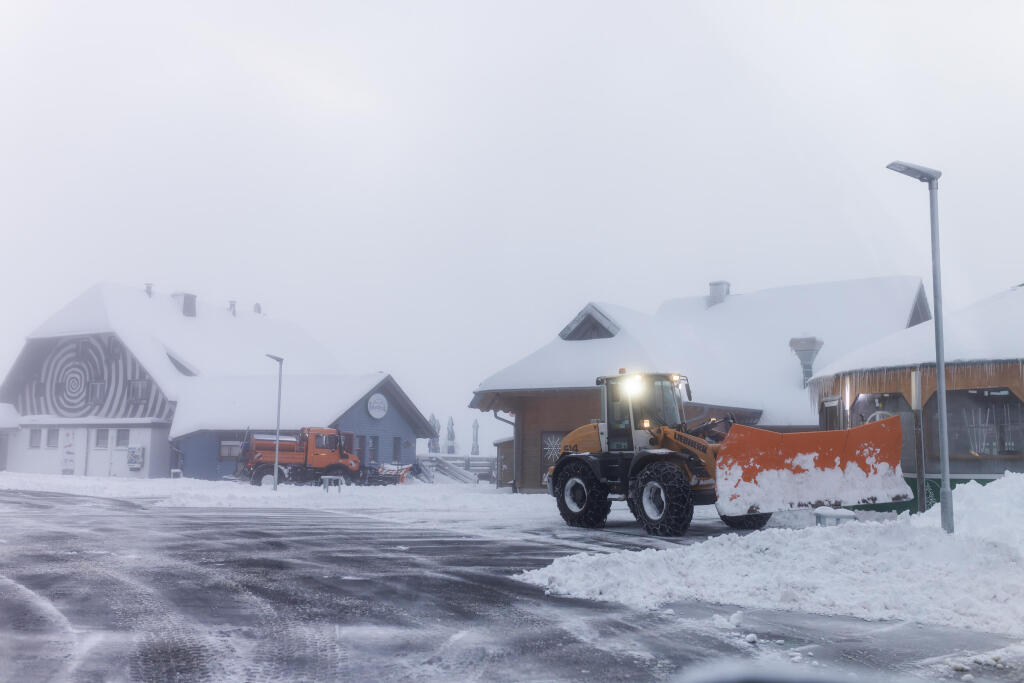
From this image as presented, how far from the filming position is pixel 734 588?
9727mm

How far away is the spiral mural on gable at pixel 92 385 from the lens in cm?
4588

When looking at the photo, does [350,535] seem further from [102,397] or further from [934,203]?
[102,397]

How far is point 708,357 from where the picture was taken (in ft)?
114

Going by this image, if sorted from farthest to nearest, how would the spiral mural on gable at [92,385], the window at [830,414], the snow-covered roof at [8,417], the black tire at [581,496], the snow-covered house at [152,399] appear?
1. the snow-covered roof at [8,417]
2. the spiral mural on gable at [92,385]
3. the snow-covered house at [152,399]
4. the window at [830,414]
5. the black tire at [581,496]

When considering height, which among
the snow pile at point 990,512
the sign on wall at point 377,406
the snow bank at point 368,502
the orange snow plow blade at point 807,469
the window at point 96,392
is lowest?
the snow bank at point 368,502

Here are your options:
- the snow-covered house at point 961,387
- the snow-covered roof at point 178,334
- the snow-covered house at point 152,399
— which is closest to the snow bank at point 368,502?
the snow-covered house at point 961,387

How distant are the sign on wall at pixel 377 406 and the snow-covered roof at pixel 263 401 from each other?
2.43ft

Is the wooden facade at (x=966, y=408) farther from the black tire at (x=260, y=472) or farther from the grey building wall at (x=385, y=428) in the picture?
the grey building wall at (x=385, y=428)

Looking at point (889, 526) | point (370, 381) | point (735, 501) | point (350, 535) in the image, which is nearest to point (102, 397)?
point (370, 381)

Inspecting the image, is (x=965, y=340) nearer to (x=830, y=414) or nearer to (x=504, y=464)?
(x=830, y=414)

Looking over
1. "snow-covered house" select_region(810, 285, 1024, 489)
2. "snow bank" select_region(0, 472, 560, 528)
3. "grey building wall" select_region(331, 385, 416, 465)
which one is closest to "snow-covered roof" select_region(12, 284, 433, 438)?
"grey building wall" select_region(331, 385, 416, 465)

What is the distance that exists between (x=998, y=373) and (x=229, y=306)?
49.8 metres

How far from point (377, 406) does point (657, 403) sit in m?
29.4

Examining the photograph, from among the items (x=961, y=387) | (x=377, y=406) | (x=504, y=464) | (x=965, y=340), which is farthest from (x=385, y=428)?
(x=961, y=387)
